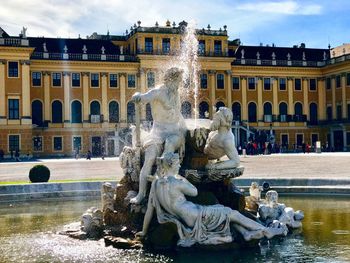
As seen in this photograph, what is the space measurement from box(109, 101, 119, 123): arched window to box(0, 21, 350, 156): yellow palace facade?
110 mm

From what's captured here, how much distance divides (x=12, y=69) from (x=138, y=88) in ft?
44.1

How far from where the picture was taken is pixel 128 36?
6306 cm

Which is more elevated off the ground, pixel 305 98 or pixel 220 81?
pixel 220 81

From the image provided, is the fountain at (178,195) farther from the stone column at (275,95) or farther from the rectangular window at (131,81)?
the stone column at (275,95)

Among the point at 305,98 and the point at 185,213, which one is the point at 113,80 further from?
the point at 185,213

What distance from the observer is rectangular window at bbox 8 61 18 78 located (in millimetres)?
53044

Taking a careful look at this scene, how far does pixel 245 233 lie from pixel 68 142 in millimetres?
49014

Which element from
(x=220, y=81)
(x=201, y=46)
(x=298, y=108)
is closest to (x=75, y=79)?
(x=201, y=46)

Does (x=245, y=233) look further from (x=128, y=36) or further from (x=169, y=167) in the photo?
(x=128, y=36)

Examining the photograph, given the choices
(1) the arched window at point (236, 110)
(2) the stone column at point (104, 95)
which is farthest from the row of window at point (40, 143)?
(1) the arched window at point (236, 110)

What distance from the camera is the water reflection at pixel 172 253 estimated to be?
8.64 m

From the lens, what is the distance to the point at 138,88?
60.2 meters

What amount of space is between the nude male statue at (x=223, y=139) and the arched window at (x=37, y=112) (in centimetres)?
4791

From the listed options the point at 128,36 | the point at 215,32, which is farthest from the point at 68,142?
the point at 215,32
